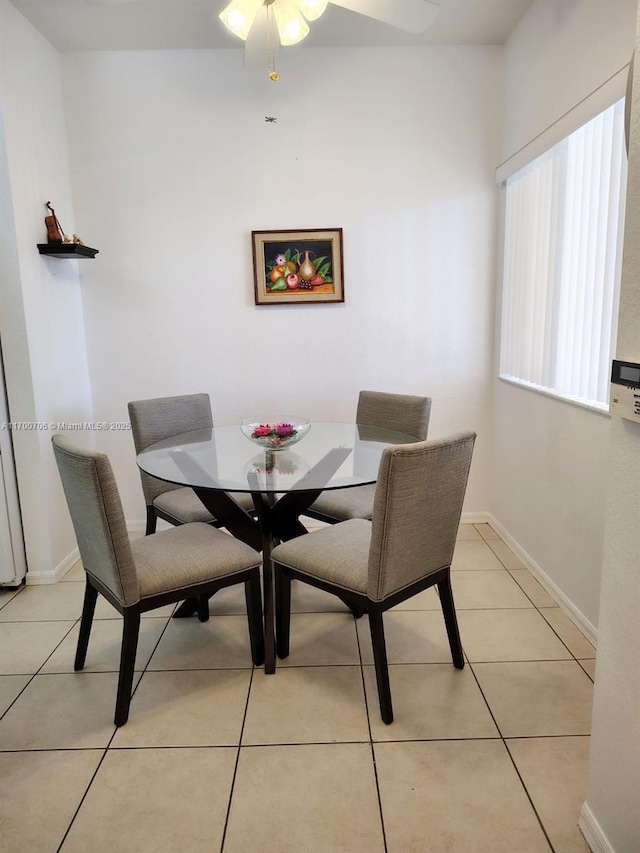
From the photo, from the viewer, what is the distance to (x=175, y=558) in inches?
75.9

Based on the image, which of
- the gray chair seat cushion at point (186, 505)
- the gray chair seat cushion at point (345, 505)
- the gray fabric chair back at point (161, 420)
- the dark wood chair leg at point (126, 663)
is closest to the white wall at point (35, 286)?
the gray fabric chair back at point (161, 420)

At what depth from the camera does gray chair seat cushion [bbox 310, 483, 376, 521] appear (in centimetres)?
241

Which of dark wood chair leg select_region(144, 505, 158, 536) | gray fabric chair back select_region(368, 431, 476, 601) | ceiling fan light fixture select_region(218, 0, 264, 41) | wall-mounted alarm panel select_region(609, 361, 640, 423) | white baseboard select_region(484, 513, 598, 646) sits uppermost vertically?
ceiling fan light fixture select_region(218, 0, 264, 41)

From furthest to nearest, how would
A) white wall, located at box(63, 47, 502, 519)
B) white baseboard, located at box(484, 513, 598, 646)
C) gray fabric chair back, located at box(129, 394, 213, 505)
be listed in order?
1. white wall, located at box(63, 47, 502, 519)
2. gray fabric chair back, located at box(129, 394, 213, 505)
3. white baseboard, located at box(484, 513, 598, 646)

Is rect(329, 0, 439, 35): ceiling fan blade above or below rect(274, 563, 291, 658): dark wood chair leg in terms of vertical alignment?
above

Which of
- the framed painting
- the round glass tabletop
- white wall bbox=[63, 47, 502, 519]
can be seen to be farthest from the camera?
the framed painting

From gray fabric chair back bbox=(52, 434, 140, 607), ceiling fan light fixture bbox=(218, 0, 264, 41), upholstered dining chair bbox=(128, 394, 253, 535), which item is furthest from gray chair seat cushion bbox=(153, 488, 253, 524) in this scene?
ceiling fan light fixture bbox=(218, 0, 264, 41)

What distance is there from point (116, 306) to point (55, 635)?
5.80ft

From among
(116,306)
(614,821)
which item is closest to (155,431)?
(116,306)

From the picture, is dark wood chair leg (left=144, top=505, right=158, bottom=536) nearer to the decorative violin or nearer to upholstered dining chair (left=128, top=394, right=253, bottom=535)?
upholstered dining chair (left=128, top=394, right=253, bottom=535)

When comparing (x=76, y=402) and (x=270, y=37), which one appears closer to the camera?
(x=270, y=37)

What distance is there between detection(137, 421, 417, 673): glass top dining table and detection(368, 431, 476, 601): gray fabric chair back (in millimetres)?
240

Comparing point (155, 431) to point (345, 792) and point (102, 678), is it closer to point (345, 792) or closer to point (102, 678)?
point (102, 678)

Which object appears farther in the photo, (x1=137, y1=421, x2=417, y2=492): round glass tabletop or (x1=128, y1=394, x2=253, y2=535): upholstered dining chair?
(x1=128, y1=394, x2=253, y2=535): upholstered dining chair
